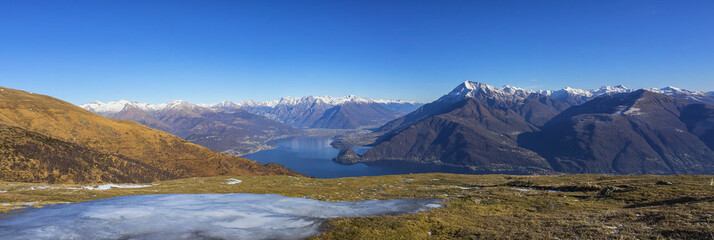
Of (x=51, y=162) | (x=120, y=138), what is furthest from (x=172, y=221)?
(x=120, y=138)

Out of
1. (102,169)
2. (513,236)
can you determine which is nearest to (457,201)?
(513,236)

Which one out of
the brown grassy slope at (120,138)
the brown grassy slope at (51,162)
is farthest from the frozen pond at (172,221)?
the brown grassy slope at (120,138)

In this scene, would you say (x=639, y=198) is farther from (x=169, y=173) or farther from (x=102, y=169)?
(x=169, y=173)

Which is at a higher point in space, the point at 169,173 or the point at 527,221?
the point at 527,221

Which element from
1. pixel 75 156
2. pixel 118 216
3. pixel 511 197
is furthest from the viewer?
pixel 75 156

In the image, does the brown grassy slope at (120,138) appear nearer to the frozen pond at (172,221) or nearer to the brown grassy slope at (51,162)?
the brown grassy slope at (51,162)

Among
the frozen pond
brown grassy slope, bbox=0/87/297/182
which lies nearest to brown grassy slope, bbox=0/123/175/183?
brown grassy slope, bbox=0/87/297/182
